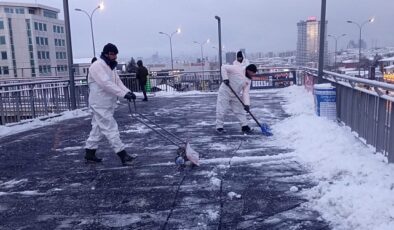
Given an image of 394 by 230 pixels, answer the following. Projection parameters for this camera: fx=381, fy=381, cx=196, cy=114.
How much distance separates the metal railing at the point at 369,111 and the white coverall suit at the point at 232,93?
6.92ft

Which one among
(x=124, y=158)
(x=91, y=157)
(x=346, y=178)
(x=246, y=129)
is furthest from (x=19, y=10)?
(x=346, y=178)

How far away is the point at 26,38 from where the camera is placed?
7594 centimetres

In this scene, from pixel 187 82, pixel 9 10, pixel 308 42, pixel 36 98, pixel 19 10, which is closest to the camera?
pixel 36 98

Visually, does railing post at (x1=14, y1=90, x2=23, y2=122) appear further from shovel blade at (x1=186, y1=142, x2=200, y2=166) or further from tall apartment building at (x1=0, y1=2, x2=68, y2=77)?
tall apartment building at (x1=0, y1=2, x2=68, y2=77)

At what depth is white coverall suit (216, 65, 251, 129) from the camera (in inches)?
339

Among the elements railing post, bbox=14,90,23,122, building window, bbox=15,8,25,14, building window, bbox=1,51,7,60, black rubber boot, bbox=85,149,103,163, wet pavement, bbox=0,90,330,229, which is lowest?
wet pavement, bbox=0,90,330,229

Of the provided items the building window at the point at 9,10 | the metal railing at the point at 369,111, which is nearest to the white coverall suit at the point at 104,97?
the metal railing at the point at 369,111

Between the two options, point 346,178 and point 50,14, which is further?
point 50,14

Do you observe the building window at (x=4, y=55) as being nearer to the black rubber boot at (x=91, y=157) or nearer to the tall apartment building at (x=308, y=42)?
the tall apartment building at (x=308, y=42)

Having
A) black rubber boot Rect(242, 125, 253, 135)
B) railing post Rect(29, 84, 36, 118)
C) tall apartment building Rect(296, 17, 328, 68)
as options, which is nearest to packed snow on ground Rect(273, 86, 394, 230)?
black rubber boot Rect(242, 125, 253, 135)

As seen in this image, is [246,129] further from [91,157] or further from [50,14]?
[50,14]

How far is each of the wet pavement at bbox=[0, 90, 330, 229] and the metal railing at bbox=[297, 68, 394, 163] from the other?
1.25 meters

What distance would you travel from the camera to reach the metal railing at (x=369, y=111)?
214 inches

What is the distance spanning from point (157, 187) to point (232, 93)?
4.03m
